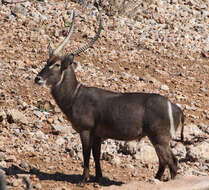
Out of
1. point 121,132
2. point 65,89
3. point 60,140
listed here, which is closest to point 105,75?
point 60,140

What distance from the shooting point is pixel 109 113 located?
30.2ft

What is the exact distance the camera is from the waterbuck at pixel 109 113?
8.98 metres

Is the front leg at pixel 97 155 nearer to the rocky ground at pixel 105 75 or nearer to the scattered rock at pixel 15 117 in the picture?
the rocky ground at pixel 105 75

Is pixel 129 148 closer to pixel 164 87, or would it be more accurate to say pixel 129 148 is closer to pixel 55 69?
pixel 55 69

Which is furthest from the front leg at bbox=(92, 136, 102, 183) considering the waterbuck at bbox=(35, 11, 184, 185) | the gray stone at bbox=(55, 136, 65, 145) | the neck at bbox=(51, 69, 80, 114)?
the gray stone at bbox=(55, 136, 65, 145)

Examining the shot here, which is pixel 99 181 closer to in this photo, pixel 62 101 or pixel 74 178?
pixel 74 178

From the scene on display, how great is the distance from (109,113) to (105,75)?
5521 mm

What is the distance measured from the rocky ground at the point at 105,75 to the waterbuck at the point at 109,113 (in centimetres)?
82

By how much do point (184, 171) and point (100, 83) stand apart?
4.29 metres

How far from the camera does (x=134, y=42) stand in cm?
1683

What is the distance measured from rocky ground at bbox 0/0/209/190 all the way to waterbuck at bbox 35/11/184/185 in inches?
32.3

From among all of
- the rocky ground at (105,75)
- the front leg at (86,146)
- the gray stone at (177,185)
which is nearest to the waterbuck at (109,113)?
the front leg at (86,146)

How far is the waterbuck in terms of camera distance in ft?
29.5

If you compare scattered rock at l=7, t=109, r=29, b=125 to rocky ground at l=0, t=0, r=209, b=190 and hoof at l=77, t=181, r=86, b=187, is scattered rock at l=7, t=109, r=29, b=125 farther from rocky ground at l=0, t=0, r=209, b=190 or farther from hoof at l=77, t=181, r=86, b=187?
hoof at l=77, t=181, r=86, b=187
